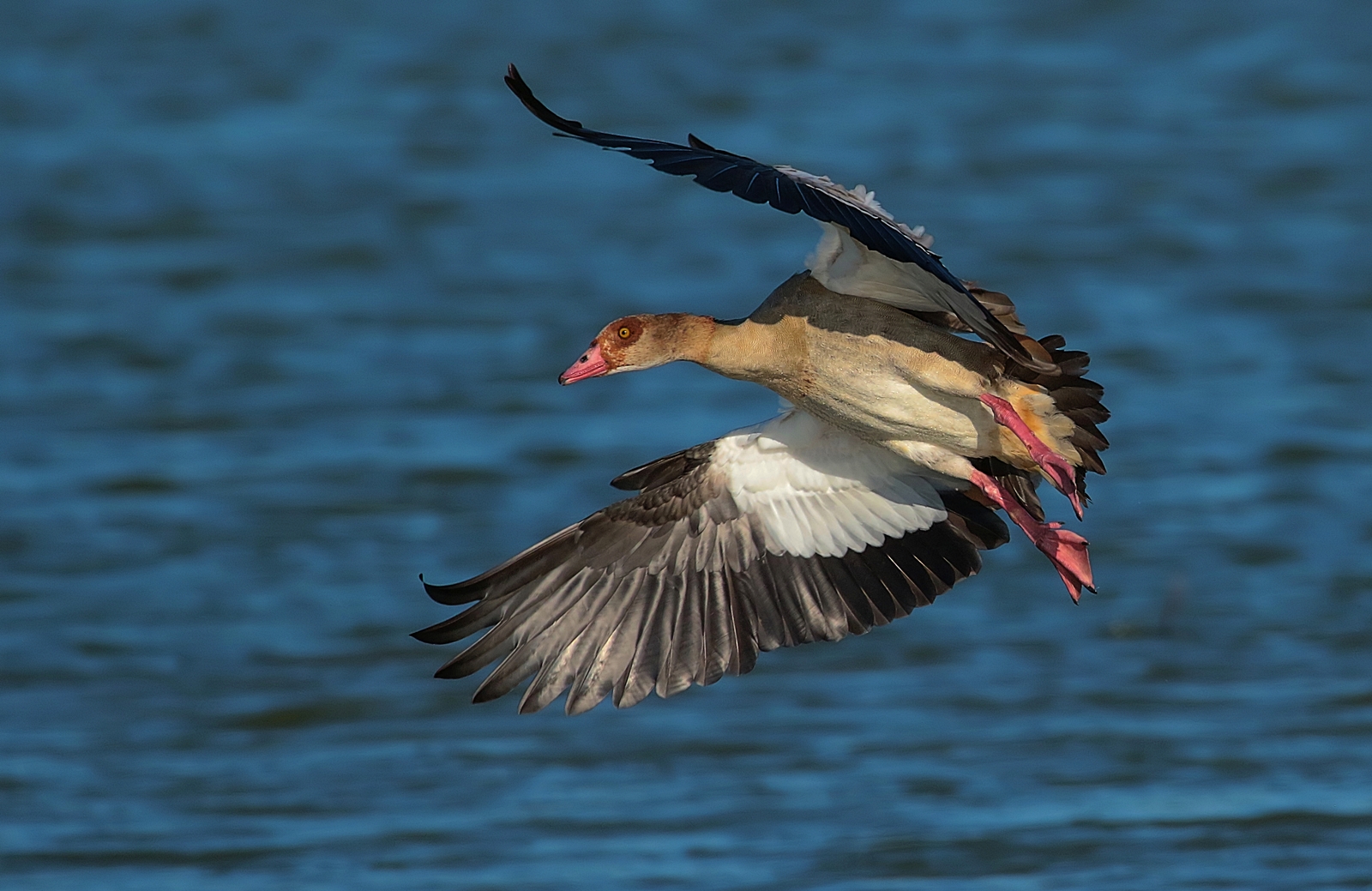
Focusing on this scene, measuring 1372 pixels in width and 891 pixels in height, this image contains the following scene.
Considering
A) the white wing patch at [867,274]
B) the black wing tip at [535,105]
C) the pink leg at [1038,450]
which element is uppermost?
the black wing tip at [535,105]

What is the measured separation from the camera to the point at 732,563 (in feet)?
27.3

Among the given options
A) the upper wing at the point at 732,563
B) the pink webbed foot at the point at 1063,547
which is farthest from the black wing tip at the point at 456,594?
the pink webbed foot at the point at 1063,547

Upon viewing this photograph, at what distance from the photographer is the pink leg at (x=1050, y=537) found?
26.1 feet

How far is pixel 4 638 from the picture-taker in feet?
39.3

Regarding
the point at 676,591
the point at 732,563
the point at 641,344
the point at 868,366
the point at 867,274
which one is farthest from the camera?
the point at 732,563

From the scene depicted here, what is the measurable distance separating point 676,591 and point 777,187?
2.26 meters

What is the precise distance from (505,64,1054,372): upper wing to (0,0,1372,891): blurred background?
3.35 m

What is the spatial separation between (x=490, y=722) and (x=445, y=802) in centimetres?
97

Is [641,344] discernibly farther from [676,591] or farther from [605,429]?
[605,429]

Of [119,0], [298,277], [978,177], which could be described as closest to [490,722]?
[298,277]

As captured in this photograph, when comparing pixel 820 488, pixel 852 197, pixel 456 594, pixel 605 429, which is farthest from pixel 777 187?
pixel 605 429

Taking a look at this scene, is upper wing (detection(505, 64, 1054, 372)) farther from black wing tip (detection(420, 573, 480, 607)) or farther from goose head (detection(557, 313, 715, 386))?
black wing tip (detection(420, 573, 480, 607))

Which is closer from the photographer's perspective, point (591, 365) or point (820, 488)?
point (591, 365)

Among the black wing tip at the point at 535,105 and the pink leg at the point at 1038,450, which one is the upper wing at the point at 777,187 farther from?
the pink leg at the point at 1038,450
